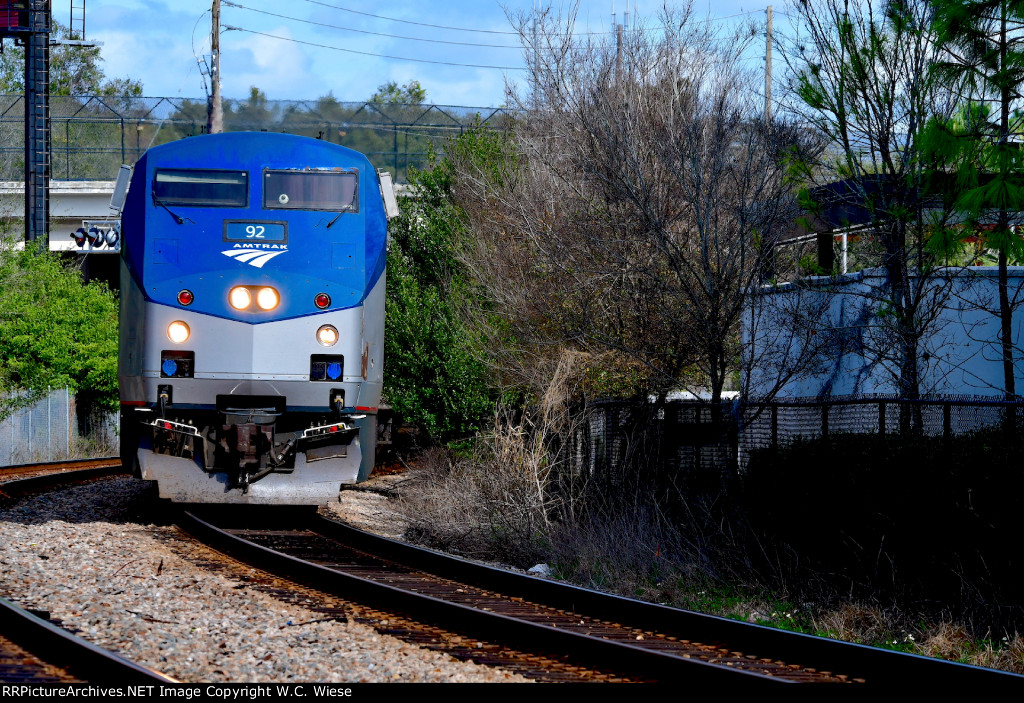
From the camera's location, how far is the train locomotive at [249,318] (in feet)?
36.0

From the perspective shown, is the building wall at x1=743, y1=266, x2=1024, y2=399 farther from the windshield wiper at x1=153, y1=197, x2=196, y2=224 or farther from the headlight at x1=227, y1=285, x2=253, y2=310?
the windshield wiper at x1=153, y1=197, x2=196, y2=224

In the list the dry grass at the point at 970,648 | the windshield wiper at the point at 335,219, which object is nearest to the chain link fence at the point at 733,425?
the dry grass at the point at 970,648

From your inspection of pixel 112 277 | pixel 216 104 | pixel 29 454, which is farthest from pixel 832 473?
pixel 112 277

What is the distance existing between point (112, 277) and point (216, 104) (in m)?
18.7

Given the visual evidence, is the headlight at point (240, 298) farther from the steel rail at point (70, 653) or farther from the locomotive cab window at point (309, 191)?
the steel rail at point (70, 653)

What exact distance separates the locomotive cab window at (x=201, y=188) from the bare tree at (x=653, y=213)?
4393 mm

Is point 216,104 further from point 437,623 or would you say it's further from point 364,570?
point 437,623

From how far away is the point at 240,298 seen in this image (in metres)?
11.1

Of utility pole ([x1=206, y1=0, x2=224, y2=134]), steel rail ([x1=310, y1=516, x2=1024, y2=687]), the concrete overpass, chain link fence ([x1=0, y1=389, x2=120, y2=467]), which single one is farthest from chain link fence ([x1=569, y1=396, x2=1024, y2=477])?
the concrete overpass

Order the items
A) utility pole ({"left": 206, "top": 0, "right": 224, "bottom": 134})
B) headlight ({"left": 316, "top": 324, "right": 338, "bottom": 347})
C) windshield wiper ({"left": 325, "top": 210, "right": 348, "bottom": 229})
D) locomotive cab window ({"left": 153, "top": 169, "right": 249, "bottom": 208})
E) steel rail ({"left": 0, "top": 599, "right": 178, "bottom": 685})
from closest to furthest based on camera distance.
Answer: steel rail ({"left": 0, "top": 599, "right": 178, "bottom": 685}), headlight ({"left": 316, "top": 324, "right": 338, "bottom": 347}), locomotive cab window ({"left": 153, "top": 169, "right": 249, "bottom": 208}), windshield wiper ({"left": 325, "top": 210, "right": 348, "bottom": 229}), utility pole ({"left": 206, "top": 0, "right": 224, "bottom": 134})

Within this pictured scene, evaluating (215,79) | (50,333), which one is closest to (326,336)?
(50,333)

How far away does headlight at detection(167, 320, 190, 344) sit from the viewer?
1090 centimetres

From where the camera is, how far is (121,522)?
12.7 m

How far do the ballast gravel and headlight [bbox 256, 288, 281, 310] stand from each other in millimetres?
2735
